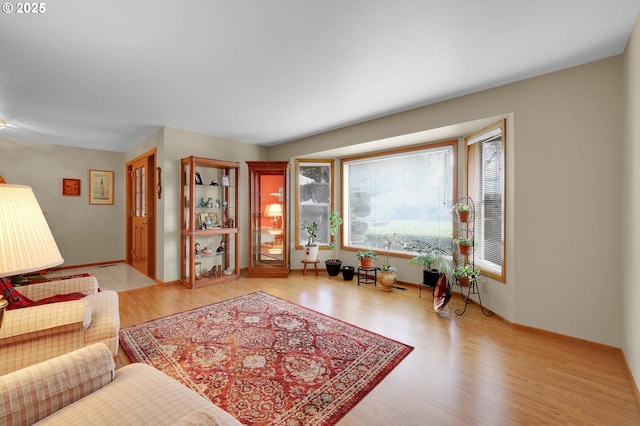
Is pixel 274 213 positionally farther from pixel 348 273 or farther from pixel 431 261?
pixel 431 261

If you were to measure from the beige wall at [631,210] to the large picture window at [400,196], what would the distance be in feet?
5.82

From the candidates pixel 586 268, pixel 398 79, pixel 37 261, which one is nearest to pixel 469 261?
pixel 586 268

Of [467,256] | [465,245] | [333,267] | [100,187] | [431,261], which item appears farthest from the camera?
[100,187]

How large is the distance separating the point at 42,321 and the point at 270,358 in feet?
4.89

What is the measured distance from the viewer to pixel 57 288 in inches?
90.0

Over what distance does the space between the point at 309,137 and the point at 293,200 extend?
1253 millimetres

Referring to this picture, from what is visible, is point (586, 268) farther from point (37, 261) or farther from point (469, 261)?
point (37, 261)

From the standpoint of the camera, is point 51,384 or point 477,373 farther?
point 477,373

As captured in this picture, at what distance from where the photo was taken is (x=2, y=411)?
92 centimetres

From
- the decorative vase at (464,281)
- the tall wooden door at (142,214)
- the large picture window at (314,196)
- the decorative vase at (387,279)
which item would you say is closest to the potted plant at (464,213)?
the decorative vase at (464,281)

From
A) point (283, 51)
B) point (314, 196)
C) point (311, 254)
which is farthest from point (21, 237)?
point (314, 196)

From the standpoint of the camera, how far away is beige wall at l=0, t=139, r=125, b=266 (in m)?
5.08

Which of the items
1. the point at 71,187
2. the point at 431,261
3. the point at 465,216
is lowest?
the point at 431,261

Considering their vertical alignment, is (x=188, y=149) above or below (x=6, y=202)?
above
